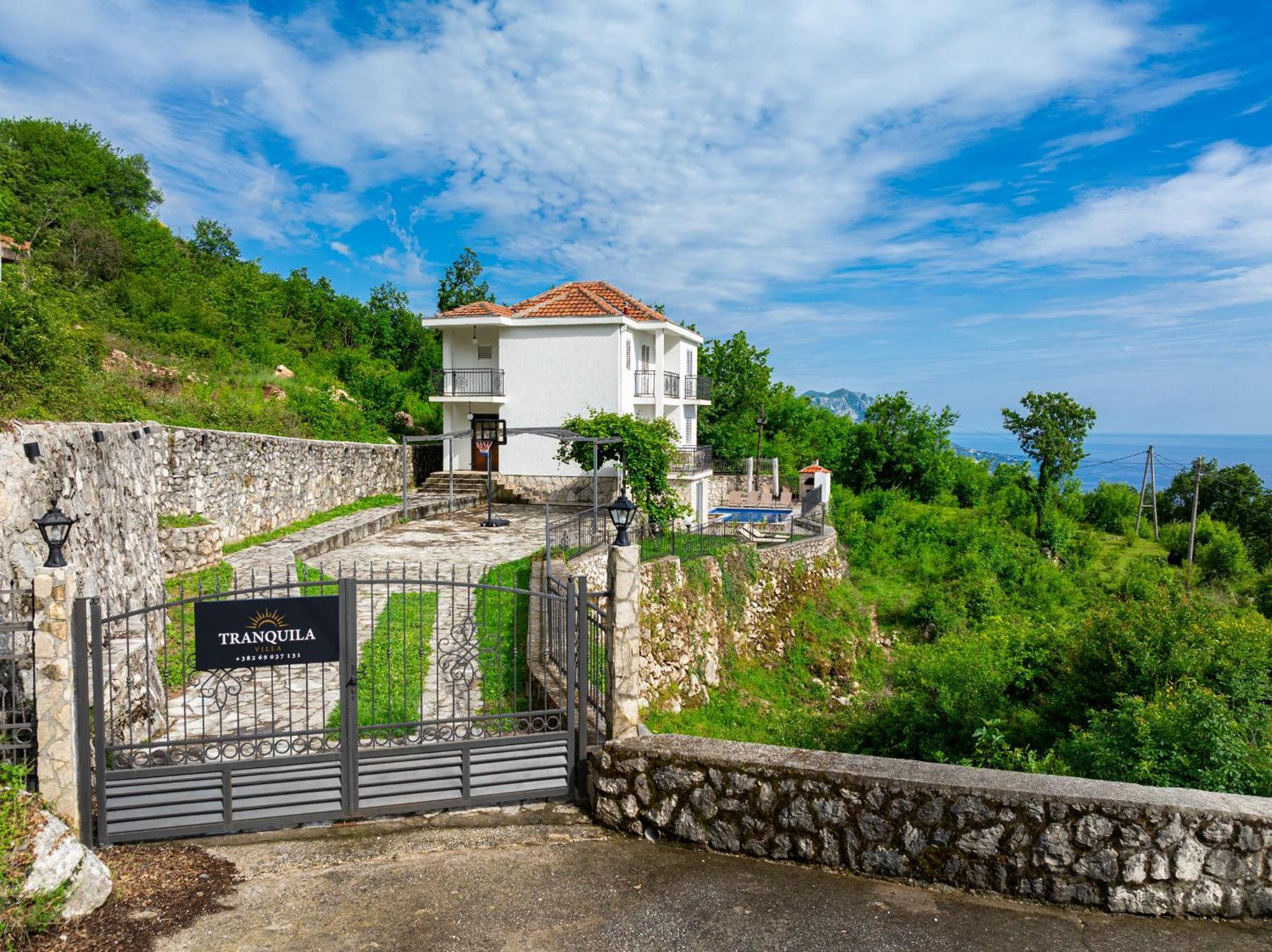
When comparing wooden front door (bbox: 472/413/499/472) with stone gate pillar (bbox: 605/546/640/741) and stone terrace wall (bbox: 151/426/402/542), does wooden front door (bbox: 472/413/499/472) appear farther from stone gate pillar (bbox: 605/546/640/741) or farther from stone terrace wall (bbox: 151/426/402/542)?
stone gate pillar (bbox: 605/546/640/741)

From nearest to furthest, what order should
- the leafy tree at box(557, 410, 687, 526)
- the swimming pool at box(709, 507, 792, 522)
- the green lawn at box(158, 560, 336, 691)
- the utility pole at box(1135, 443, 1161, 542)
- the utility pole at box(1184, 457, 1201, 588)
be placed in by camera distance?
the green lawn at box(158, 560, 336, 691) → the leafy tree at box(557, 410, 687, 526) → the swimming pool at box(709, 507, 792, 522) → the utility pole at box(1184, 457, 1201, 588) → the utility pole at box(1135, 443, 1161, 542)

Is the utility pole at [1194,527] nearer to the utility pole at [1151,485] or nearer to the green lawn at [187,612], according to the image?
the utility pole at [1151,485]

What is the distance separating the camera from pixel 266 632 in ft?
17.9

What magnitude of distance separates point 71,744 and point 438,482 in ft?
66.2

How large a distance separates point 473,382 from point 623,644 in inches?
872

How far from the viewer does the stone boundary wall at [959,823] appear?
4406mm

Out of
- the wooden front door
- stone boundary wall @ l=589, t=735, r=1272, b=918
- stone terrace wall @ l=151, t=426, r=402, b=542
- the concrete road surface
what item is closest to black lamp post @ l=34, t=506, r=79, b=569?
the concrete road surface

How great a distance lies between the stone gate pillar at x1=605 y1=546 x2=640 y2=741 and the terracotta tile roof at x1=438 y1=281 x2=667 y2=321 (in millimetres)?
20690

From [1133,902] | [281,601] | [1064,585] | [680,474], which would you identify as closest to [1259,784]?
[1133,902]

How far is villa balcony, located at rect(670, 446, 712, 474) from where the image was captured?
87.5 ft

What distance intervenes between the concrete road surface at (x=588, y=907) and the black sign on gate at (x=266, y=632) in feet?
3.96

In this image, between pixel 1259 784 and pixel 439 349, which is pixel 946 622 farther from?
pixel 439 349

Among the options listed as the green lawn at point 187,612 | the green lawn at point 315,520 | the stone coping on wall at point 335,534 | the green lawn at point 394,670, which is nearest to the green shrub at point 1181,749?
the green lawn at point 394,670

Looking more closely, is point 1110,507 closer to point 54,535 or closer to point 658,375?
point 658,375
